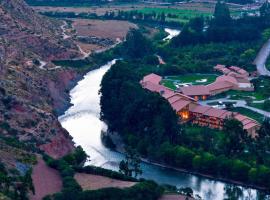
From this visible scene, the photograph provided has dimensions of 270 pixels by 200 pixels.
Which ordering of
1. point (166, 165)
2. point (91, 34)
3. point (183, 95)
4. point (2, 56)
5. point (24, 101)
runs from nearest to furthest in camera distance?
point (166, 165) → point (24, 101) → point (183, 95) → point (2, 56) → point (91, 34)

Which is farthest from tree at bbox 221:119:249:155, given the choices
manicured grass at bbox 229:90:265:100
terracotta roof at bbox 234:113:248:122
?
manicured grass at bbox 229:90:265:100

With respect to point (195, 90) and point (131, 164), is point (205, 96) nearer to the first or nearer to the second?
point (195, 90)

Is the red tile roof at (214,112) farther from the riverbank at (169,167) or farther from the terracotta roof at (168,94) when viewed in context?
the riverbank at (169,167)

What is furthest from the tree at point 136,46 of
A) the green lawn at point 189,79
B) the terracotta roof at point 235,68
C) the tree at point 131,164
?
the tree at point 131,164

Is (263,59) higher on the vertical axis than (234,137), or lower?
lower

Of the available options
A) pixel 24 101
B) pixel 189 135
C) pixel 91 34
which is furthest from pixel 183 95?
pixel 91 34

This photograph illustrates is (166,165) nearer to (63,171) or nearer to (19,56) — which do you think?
(63,171)

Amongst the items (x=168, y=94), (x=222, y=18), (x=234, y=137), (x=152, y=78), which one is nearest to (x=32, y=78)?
(x=152, y=78)
